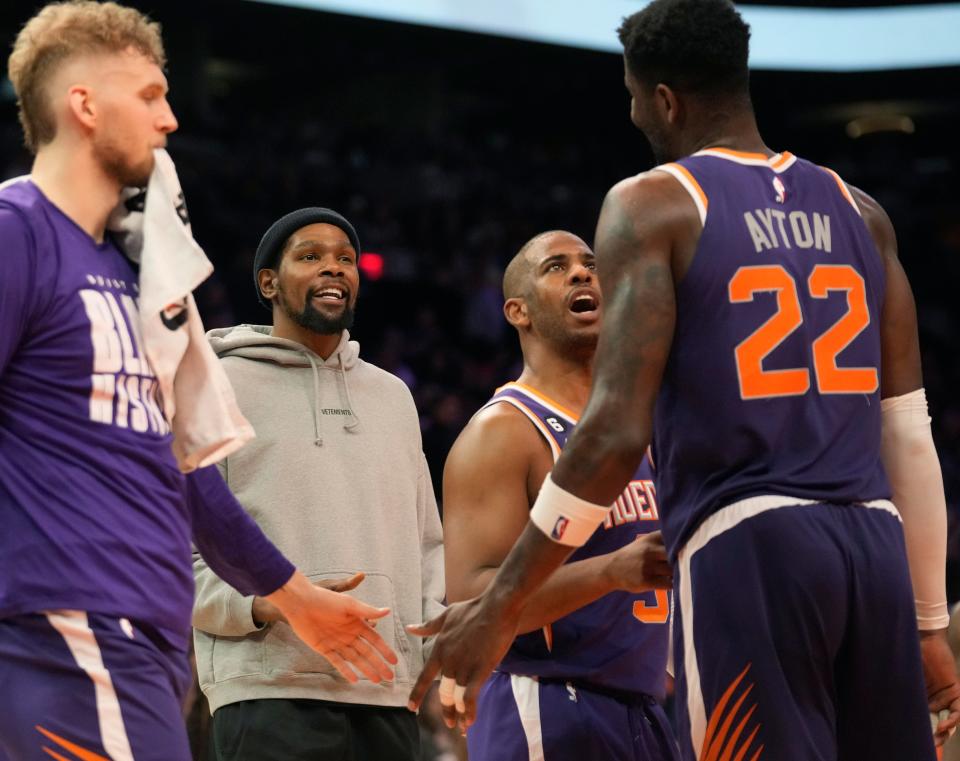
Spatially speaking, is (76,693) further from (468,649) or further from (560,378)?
(560,378)

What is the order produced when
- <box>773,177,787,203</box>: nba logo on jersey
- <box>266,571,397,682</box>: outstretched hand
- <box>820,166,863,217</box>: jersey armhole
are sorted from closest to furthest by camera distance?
<box>773,177,787,203</box>: nba logo on jersey < <box>820,166,863,217</box>: jersey armhole < <box>266,571,397,682</box>: outstretched hand

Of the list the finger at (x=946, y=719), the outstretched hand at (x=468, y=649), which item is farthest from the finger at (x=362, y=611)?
the finger at (x=946, y=719)

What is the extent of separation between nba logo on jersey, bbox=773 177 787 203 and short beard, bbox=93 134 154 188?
4.64ft

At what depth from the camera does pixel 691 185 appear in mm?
3094

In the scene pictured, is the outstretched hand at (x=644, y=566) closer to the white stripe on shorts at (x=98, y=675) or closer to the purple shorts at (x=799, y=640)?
the purple shorts at (x=799, y=640)

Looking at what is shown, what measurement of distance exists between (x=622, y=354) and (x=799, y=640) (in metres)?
0.71

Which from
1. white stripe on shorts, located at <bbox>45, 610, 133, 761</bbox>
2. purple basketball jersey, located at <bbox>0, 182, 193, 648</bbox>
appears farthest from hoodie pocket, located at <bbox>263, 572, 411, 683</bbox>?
white stripe on shorts, located at <bbox>45, 610, 133, 761</bbox>

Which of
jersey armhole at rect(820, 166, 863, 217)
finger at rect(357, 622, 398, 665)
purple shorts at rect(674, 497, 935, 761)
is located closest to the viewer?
purple shorts at rect(674, 497, 935, 761)

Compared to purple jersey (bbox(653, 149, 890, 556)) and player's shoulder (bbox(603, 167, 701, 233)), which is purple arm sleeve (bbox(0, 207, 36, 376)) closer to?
player's shoulder (bbox(603, 167, 701, 233))

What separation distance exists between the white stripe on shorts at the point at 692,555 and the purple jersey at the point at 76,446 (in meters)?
1.08

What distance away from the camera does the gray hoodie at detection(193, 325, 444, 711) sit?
4.34 metres

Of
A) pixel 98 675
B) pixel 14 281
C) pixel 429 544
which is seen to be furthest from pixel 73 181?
pixel 429 544

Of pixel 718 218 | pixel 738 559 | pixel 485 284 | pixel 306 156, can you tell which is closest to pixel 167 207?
pixel 718 218

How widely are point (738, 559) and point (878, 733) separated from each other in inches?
19.3
